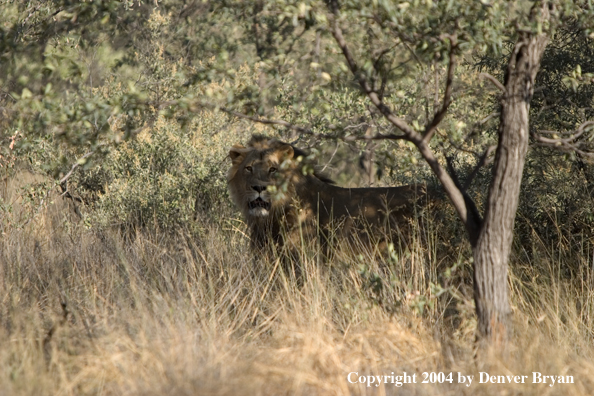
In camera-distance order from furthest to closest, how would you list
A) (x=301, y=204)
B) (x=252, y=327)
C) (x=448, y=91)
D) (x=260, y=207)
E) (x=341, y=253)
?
(x=301, y=204), (x=260, y=207), (x=341, y=253), (x=252, y=327), (x=448, y=91)

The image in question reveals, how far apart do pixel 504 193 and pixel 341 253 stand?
2.22m

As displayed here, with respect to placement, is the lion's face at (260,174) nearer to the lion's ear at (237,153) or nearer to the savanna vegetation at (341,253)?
the lion's ear at (237,153)

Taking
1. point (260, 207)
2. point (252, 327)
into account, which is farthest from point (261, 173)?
point (252, 327)

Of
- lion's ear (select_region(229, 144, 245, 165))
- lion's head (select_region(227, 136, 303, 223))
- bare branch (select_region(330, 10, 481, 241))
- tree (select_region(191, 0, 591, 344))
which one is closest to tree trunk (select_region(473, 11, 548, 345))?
tree (select_region(191, 0, 591, 344))

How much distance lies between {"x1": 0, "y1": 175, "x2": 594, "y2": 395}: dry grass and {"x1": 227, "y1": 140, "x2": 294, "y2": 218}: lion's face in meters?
0.53

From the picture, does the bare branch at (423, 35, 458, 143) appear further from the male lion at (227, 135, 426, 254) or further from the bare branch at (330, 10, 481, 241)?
the male lion at (227, 135, 426, 254)

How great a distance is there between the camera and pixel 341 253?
5.97m

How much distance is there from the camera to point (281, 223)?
601 centimetres

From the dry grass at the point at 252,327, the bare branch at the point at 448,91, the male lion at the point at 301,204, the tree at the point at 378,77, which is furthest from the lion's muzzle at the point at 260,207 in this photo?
the bare branch at the point at 448,91

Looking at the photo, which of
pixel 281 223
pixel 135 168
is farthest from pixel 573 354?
pixel 135 168

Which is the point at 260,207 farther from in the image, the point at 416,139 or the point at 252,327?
the point at 416,139

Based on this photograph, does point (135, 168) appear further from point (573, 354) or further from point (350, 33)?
point (573, 354)

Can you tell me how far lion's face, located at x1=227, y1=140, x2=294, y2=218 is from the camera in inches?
240

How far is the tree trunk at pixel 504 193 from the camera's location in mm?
3953
